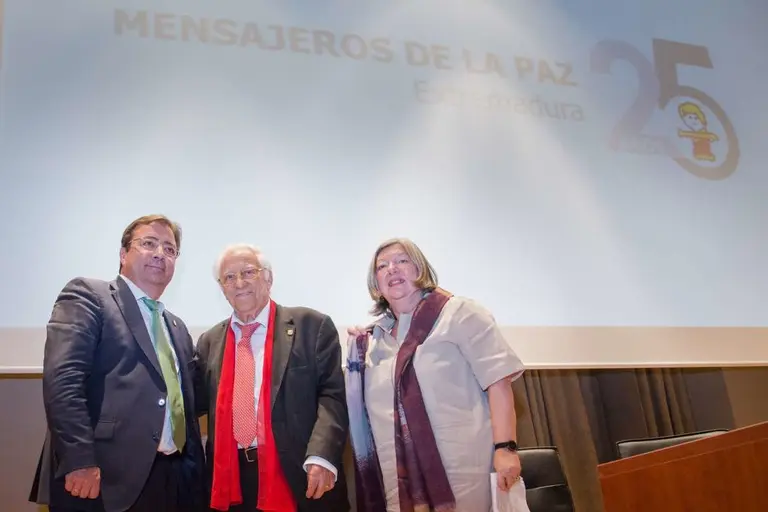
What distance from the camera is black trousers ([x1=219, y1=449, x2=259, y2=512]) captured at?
1943 millimetres

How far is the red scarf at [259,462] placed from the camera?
192cm

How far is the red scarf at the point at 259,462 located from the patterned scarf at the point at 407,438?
0.28 metres

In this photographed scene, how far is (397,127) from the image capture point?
300 cm

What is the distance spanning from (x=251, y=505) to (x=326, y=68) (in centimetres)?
187

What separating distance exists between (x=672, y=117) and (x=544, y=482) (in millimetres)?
1976

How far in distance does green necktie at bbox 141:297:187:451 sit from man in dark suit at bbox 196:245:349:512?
0.11 meters

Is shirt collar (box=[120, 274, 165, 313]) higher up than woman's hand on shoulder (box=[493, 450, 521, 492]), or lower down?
higher up

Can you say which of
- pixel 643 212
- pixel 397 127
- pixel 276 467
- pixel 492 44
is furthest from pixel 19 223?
pixel 643 212

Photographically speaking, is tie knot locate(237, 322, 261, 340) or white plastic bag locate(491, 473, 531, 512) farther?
tie knot locate(237, 322, 261, 340)

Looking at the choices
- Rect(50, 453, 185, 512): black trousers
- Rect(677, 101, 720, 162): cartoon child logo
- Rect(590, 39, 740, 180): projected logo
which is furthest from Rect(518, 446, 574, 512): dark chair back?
Rect(677, 101, 720, 162): cartoon child logo

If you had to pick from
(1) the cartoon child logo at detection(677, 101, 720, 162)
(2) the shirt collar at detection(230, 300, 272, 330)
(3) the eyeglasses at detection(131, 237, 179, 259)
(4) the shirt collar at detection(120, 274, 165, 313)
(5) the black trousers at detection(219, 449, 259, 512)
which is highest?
(1) the cartoon child logo at detection(677, 101, 720, 162)

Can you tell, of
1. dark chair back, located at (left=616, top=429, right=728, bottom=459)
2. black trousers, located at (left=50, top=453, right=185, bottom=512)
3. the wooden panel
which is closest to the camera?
the wooden panel

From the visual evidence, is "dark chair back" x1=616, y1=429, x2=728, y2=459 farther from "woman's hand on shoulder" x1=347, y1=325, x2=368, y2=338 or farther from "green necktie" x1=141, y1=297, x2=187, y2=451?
"green necktie" x1=141, y1=297, x2=187, y2=451

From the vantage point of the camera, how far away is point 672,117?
135 inches
